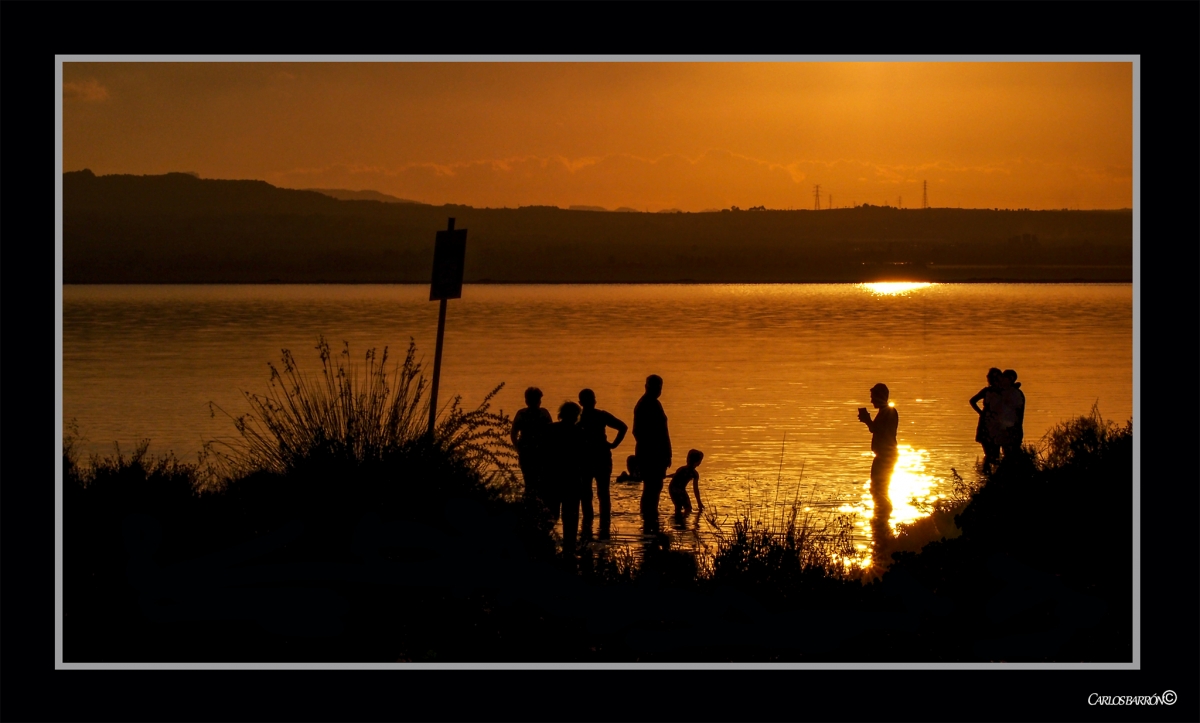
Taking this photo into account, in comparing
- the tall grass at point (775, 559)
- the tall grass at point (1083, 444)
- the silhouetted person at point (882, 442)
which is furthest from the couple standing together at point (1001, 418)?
the tall grass at point (775, 559)

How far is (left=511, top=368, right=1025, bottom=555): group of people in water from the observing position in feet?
38.1

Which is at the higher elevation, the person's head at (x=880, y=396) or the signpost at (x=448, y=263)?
the signpost at (x=448, y=263)

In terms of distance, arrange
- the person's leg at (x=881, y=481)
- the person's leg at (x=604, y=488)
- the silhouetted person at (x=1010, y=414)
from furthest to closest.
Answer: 1. the silhouetted person at (x=1010, y=414)
2. the person's leg at (x=881, y=481)
3. the person's leg at (x=604, y=488)

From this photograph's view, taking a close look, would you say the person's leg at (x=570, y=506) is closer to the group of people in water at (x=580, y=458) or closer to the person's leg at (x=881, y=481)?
the group of people in water at (x=580, y=458)

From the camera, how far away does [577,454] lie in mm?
11648

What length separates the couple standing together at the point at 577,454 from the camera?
11.5 meters

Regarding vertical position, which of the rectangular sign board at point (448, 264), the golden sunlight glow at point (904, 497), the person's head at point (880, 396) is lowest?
the golden sunlight glow at point (904, 497)

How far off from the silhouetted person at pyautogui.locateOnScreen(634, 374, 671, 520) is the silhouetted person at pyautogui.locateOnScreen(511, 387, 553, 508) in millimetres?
999

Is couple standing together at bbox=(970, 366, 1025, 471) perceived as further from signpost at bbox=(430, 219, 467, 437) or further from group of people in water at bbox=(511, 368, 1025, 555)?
signpost at bbox=(430, 219, 467, 437)

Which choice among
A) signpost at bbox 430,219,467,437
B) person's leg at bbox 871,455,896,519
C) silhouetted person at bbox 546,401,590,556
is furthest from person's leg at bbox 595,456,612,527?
person's leg at bbox 871,455,896,519

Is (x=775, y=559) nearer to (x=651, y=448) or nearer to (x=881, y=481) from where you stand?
(x=651, y=448)
